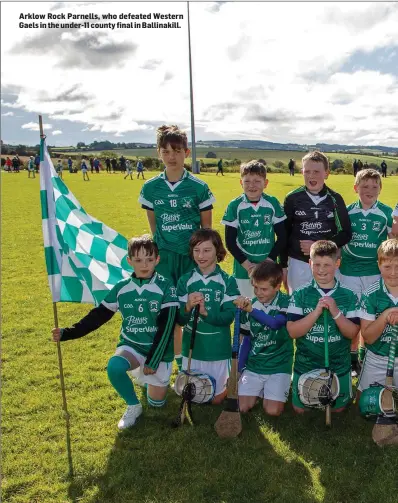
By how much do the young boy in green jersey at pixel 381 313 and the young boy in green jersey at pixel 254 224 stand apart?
1236mm

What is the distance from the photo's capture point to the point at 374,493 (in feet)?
11.0

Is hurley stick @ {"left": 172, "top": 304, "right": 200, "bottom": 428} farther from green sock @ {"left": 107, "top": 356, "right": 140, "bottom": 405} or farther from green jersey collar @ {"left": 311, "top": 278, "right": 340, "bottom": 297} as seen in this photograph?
green jersey collar @ {"left": 311, "top": 278, "right": 340, "bottom": 297}

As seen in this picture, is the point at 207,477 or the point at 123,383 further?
the point at 123,383

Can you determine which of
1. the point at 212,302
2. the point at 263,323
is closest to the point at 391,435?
the point at 263,323

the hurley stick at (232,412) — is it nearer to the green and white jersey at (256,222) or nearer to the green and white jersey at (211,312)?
the green and white jersey at (211,312)

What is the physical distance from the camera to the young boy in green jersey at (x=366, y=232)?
529cm

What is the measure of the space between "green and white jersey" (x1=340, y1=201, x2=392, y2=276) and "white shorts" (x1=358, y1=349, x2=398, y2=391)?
1.21 m

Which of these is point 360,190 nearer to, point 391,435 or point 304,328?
point 304,328

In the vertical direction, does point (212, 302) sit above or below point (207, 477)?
above

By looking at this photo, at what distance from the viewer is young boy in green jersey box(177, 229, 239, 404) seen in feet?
15.2

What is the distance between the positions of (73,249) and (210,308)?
5.32 feet

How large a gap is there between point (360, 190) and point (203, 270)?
1.97 meters

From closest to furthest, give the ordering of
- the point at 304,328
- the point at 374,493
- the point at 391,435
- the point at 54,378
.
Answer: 1. the point at 374,493
2. the point at 391,435
3. the point at 304,328
4. the point at 54,378

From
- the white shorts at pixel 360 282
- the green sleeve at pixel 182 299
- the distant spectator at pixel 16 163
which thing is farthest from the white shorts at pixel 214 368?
the distant spectator at pixel 16 163
